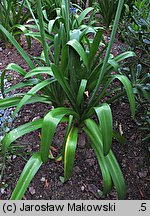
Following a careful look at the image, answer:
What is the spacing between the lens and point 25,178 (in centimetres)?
129

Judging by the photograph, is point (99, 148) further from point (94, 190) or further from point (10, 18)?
point (10, 18)

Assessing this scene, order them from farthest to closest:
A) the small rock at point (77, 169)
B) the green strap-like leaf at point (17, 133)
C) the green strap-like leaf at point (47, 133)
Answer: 1. the small rock at point (77, 169)
2. the green strap-like leaf at point (17, 133)
3. the green strap-like leaf at point (47, 133)

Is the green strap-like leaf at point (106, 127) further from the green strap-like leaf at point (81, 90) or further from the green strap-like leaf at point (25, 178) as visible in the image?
the green strap-like leaf at point (25, 178)

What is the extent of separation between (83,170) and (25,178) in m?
0.40

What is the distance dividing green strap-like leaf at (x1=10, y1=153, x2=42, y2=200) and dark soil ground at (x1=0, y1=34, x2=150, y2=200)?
21 centimetres

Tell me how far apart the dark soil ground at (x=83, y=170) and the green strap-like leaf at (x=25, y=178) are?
0.67 feet

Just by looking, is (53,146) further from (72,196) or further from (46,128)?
(46,128)

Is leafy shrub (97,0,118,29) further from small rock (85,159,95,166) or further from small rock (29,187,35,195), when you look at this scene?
small rock (29,187,35,195)

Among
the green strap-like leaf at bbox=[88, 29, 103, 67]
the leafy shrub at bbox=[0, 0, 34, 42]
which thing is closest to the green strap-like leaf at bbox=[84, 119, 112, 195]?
the green strap-like leaf at bbox=[88, 29, 103, 67]

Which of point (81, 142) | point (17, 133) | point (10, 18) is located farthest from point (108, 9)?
point (17, 133)

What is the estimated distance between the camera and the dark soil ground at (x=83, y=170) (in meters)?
1.47

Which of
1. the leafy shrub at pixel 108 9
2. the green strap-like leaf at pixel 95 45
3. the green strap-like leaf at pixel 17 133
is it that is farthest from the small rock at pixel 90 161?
the leafy shrub at pixel 108 9

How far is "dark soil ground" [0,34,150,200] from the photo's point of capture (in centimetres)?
147

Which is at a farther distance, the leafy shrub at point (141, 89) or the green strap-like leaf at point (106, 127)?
the leafy shrub at point (141, 89)
